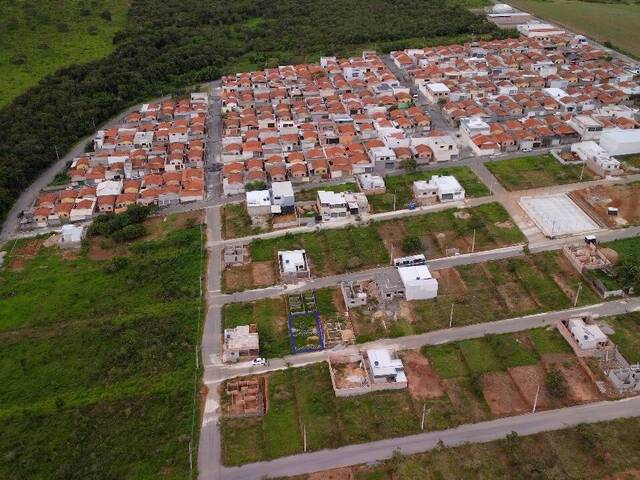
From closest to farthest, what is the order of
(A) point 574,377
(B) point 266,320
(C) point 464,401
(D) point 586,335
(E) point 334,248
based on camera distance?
(C) point 464,401, (A) point 574,377, (D) point 586,335, (B) point 266,320, (E) point 334,248

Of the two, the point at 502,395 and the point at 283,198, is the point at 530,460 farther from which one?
the point at 283,198

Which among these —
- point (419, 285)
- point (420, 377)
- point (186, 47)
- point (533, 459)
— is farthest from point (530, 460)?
point (186, 47)

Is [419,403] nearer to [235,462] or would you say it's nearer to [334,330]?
[334,330]

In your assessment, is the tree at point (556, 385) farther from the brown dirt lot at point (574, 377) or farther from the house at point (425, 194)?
the house at point (425, 194)

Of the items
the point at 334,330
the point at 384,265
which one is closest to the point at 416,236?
the point at 384,265

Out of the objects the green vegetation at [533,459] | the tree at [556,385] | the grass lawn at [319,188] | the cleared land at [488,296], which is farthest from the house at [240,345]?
the grass lawn at [319,188]
